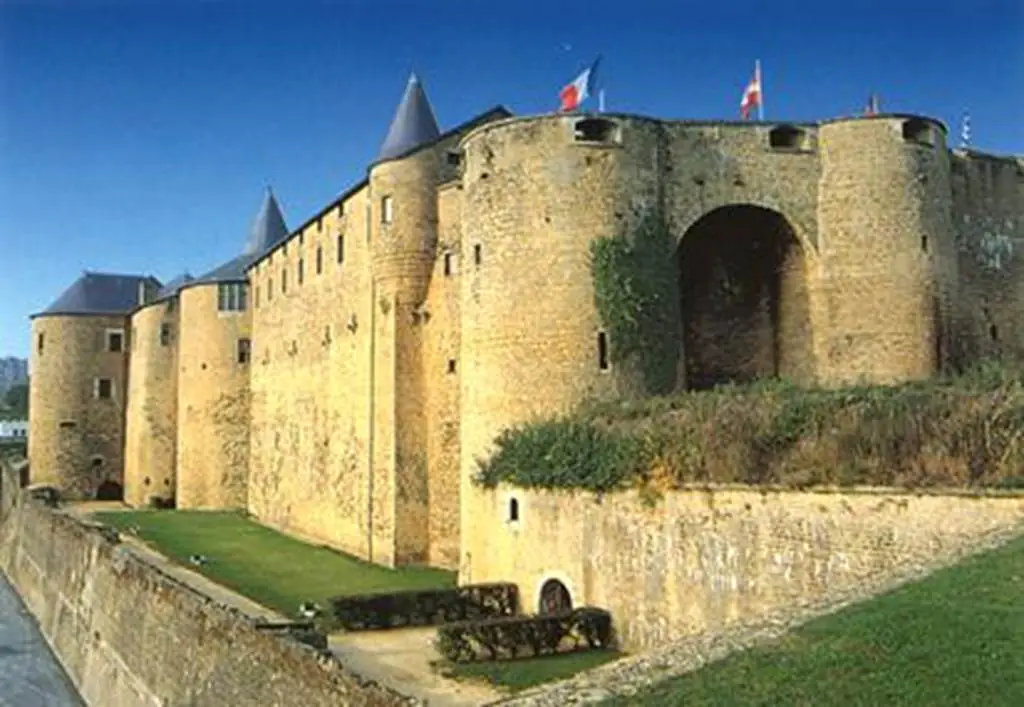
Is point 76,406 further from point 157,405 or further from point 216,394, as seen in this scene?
point 216,394

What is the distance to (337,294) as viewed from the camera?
105 feet

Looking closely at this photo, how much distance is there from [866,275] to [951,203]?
10.8ft

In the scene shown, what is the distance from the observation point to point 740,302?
24.1 metres

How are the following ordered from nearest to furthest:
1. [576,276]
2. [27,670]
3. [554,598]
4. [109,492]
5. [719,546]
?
[719,546] → [554,598] → [576,276] → [27,670] → [109,492]

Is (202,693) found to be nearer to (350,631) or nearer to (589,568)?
(350,631)

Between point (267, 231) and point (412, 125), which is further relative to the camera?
point (267, 231)

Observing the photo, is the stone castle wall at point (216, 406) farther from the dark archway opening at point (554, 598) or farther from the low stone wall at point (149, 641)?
the dark archway opening at point (554, 598)

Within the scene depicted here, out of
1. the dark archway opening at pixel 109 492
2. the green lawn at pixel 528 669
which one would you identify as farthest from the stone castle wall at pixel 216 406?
the green lawn at pixel 528 669

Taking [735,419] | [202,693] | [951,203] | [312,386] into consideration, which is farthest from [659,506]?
[312,386]

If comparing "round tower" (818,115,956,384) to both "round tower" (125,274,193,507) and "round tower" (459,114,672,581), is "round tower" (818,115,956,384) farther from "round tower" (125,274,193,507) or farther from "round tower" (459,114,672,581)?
"round tower" (125,274,193,507)

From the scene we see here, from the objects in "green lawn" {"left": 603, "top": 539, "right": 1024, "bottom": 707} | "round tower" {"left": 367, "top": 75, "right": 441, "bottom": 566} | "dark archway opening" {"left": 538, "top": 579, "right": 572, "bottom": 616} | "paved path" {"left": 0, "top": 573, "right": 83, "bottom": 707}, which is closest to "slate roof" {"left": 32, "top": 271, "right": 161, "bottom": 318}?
"paved path" {"left": 0, "top": 573, "right": 83, "bottom": 707}

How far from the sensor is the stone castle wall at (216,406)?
43219mm

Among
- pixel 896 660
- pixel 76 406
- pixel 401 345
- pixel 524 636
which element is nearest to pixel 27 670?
pixel 401 345

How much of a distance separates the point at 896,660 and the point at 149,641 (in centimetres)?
1564
